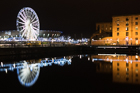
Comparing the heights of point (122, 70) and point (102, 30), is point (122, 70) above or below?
below

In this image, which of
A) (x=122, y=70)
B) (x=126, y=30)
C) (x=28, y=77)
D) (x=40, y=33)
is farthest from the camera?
(x=40, y=33)

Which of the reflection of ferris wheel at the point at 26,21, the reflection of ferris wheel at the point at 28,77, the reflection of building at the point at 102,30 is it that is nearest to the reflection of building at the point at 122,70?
the reflection of ferris wheel at the point at 28,77

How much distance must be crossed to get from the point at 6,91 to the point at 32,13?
31865mm

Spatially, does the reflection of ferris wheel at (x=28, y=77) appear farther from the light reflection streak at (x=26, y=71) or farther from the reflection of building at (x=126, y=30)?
the reflection of building at (x=126, y=30)

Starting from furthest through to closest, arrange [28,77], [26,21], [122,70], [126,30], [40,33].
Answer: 1. [40,33]
2. [126,30]
3. [26,21]
4. [122,70]
5. [28,77]

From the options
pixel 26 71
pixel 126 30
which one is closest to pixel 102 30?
pixel 126 30

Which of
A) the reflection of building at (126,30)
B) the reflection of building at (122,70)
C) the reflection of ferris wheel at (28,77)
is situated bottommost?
the reflection of building at (122,70)

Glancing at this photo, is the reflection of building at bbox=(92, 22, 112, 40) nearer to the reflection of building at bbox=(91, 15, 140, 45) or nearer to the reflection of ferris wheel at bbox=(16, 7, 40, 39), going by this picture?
the reflection of building at bbox=(91, 15, 140, 45)

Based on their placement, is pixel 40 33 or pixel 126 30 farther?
pixel 40 33

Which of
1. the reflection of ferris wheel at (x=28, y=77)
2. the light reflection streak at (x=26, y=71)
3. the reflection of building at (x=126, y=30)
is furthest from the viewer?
the reflection of building at (x=126, y=30)

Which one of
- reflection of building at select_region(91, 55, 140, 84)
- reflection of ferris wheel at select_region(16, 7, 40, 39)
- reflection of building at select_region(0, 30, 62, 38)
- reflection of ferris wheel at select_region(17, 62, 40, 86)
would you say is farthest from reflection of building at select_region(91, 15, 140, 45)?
reflection of building at select_region(0, 30, 62, 38)

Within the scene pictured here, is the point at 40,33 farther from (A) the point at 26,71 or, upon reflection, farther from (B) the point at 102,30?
(A) the point at 26,71

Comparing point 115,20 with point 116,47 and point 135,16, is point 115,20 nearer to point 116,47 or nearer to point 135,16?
point 135,16

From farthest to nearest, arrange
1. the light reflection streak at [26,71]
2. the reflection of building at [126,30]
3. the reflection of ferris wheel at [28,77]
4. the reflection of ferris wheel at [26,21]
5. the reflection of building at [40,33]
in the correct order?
the reflection of building at [40,33] → the reflection of building at [126,30] → the reflection of ferris wheel at [26,21] → the light reflection streak at [26,71] → the reflection of ferris wheel at [28,77]
